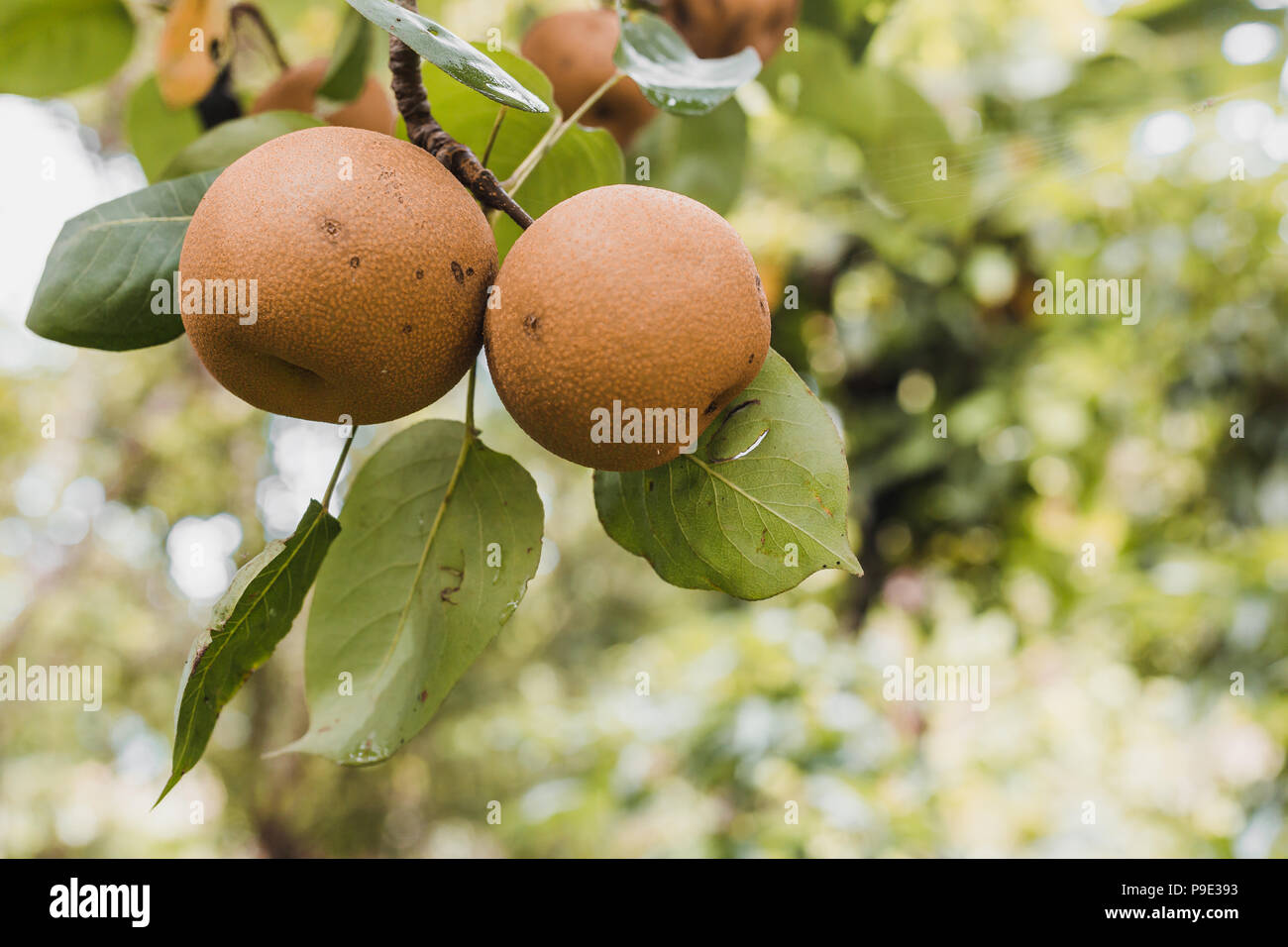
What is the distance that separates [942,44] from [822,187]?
0.47 metres

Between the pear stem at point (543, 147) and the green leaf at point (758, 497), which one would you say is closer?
the green leaf at point (758, 497)

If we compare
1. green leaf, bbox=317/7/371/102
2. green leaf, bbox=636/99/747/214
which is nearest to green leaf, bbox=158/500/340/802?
green leaf, bbox=317/7/371/102

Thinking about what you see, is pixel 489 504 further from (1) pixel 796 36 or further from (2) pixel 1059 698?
(2) pixel 1059 698

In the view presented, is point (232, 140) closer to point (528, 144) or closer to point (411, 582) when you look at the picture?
point (528, 144)

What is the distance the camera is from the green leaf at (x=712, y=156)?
1125 millimetres

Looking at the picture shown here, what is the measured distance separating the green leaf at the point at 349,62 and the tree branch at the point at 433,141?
0.33 meters

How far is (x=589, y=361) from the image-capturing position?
1.59 ft

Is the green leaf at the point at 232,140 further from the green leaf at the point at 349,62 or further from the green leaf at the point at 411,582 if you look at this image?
the green leaf at the point at 411,582

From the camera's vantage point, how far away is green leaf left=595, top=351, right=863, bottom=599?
55 centimetres

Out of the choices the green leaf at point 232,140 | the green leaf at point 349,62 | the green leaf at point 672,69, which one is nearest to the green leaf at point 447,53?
the green leaf at point 672,69

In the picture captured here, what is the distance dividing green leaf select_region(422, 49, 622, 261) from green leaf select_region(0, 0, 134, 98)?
0.66 m

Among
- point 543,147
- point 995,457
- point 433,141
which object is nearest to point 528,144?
point 543,147

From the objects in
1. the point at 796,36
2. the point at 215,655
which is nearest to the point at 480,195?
the point at 215,655

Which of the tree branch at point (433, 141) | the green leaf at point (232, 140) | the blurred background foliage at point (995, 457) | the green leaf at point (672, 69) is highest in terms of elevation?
the green leaf at point (672, 69)
